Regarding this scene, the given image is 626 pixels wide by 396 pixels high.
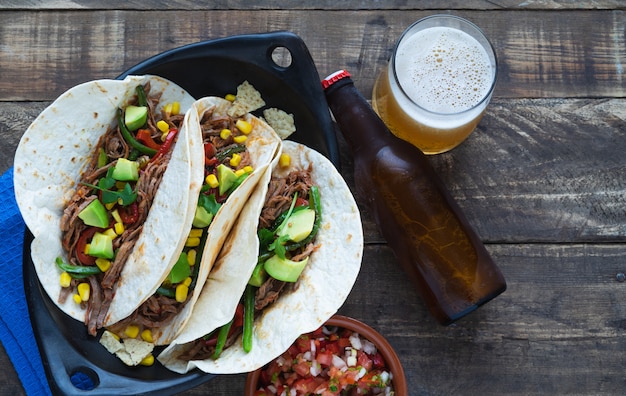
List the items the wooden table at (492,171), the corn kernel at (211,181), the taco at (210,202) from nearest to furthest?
the taco at (210,202), the corn kernel at (211,181), the wooden table at (492,171)

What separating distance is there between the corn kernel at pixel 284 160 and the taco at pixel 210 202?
69mm

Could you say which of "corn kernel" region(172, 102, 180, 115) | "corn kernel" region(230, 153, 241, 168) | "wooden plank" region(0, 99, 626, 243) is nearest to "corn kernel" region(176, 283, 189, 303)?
"corn kernel" region(230, 153, 241, 168)

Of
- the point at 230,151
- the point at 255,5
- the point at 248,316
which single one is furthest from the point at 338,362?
the point at 255,5

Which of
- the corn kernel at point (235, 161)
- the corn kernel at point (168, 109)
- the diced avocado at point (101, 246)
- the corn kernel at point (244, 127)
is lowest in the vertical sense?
the diced avocado at point (101, 246)

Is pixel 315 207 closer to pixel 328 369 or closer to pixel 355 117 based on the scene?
pixel 355 117

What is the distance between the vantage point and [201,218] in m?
2.32

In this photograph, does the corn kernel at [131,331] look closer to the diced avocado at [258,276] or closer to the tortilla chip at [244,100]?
the diced avocado at [258,276]

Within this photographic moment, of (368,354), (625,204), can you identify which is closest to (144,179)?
(368,354)

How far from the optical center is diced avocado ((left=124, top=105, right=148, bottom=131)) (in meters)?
2.45

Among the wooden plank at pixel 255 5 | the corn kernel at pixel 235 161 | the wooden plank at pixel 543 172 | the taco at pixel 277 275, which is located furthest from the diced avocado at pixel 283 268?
the wooden plank at pixel 255 5

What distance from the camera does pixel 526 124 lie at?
9.62 ft

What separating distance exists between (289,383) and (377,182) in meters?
0.90

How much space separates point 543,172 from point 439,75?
2.43 ft

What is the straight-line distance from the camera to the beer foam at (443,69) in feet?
8.41
